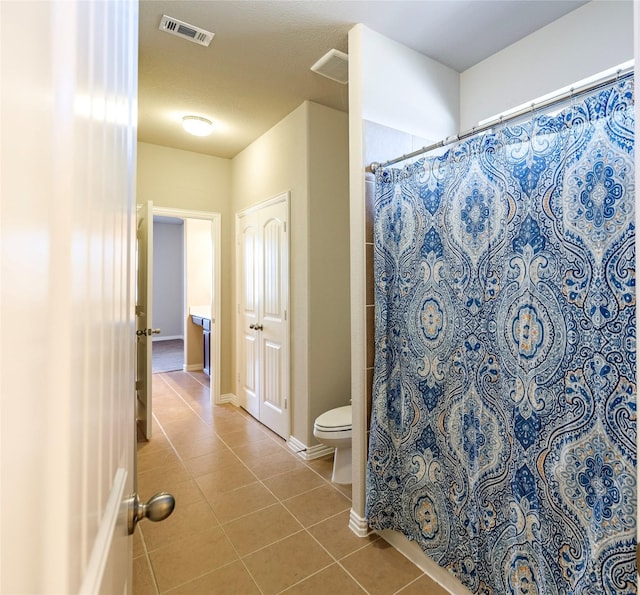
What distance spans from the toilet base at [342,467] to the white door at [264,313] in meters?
0.76

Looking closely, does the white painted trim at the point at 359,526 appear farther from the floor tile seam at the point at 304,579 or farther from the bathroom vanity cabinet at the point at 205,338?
the bathroom vanity cabinet at the point at 205,338

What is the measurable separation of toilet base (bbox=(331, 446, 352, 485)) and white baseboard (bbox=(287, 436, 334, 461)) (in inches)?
16.2

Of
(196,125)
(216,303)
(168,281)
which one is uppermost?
(196,125)

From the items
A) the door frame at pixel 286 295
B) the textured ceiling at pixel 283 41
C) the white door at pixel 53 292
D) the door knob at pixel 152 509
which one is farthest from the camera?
the door frame at pixel 286 295

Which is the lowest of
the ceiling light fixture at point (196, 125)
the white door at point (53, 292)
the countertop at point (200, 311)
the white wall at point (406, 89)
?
the countertop at point (200, 311)

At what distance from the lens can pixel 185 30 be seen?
205cm

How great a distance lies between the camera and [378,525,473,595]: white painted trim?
158cm

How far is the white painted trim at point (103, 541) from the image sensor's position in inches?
14.4

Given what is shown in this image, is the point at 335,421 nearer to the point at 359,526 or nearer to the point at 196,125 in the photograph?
the point at 359,526

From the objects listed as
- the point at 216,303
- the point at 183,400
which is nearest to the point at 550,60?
the point at 216,303

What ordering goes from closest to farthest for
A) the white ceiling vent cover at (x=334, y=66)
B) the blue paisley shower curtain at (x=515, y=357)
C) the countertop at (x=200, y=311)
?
the blue paisley shower curtain at (x=515, y=357) → the white ceiling vent cover at (x=334, y=66) → the countertop at (x=200, y=311)

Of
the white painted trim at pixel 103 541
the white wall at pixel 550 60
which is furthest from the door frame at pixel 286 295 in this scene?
the white painted trim at pixel 103 541

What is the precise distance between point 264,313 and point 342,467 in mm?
1616

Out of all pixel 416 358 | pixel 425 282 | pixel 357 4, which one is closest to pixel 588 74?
pixel 357 4
